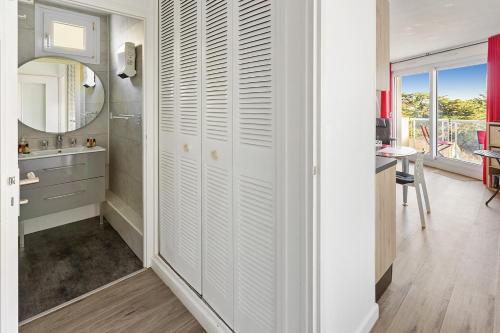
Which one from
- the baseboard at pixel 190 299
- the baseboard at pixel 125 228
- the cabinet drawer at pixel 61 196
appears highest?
the cabinet drawer at pixel 61 196

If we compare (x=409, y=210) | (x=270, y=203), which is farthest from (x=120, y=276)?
(x=409, y=210)

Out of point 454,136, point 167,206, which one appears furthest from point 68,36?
point 454,136

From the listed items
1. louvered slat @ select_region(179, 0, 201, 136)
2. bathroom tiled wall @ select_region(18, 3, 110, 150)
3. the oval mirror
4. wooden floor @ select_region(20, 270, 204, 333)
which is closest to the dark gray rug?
wooden floor @ select_region(20, 270, 204, 333)

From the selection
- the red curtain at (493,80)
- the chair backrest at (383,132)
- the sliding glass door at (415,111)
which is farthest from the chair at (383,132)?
the sliding glass door at (415,111)

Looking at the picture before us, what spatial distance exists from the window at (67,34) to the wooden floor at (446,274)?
3.65 meters

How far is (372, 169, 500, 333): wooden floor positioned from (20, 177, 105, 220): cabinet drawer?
2888mm

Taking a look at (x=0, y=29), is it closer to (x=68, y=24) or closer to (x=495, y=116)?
(x=68, y=24)

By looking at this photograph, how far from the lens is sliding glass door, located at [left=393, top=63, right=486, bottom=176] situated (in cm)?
598

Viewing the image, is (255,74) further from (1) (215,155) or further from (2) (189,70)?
(2) (189,70)

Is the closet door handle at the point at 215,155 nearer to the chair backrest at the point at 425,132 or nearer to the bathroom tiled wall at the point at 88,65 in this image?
the bathroom tiled wall at the point at 88,65

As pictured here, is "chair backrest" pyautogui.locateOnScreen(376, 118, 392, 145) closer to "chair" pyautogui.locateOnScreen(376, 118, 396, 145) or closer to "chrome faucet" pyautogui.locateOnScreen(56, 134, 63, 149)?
"chair" pyautogui.locateOnScreen(376, 118, 396, 145)

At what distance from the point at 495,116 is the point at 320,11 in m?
5.48

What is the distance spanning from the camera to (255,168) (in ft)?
4.54

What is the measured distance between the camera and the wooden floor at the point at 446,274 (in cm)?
176
